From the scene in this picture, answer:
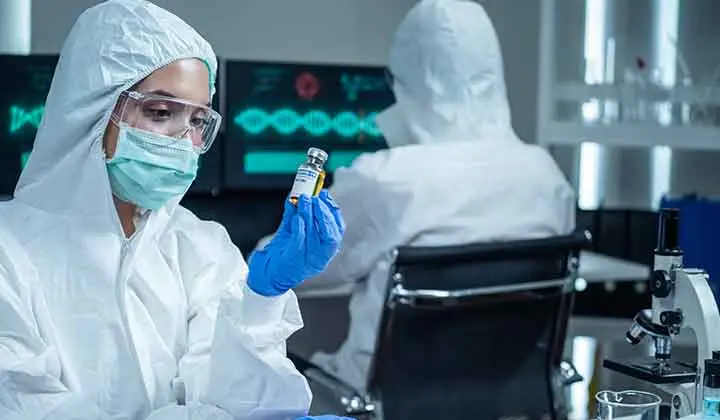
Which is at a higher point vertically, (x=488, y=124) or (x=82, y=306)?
(x=488, y=124)

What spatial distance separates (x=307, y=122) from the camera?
2822 millimetres

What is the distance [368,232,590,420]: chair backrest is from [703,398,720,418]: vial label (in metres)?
0.75

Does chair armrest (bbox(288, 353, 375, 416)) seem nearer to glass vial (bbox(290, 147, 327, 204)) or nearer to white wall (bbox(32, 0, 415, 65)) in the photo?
glass vial (bbox(290, 147, 327, 204))

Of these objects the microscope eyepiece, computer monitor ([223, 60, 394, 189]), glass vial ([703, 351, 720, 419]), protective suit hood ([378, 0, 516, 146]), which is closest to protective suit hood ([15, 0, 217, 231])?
the microscope eyepiece

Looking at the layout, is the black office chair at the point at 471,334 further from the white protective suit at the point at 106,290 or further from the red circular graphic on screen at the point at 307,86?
the red circular graphic on screen at the point at 307,86

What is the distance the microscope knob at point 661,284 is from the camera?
48.4 inches

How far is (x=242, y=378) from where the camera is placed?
1379 mm

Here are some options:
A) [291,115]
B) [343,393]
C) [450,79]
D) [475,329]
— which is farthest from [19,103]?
[475,329]

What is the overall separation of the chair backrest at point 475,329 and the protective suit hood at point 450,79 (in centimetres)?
42

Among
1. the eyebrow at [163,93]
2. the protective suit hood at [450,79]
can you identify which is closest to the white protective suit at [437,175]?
the protective suit hood at [450,79]

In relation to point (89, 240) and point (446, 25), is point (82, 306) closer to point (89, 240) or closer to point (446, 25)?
point (89, 240)

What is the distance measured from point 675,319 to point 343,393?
792mm

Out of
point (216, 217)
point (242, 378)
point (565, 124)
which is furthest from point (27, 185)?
point (565, 124)

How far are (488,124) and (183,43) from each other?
1016 millimetres
